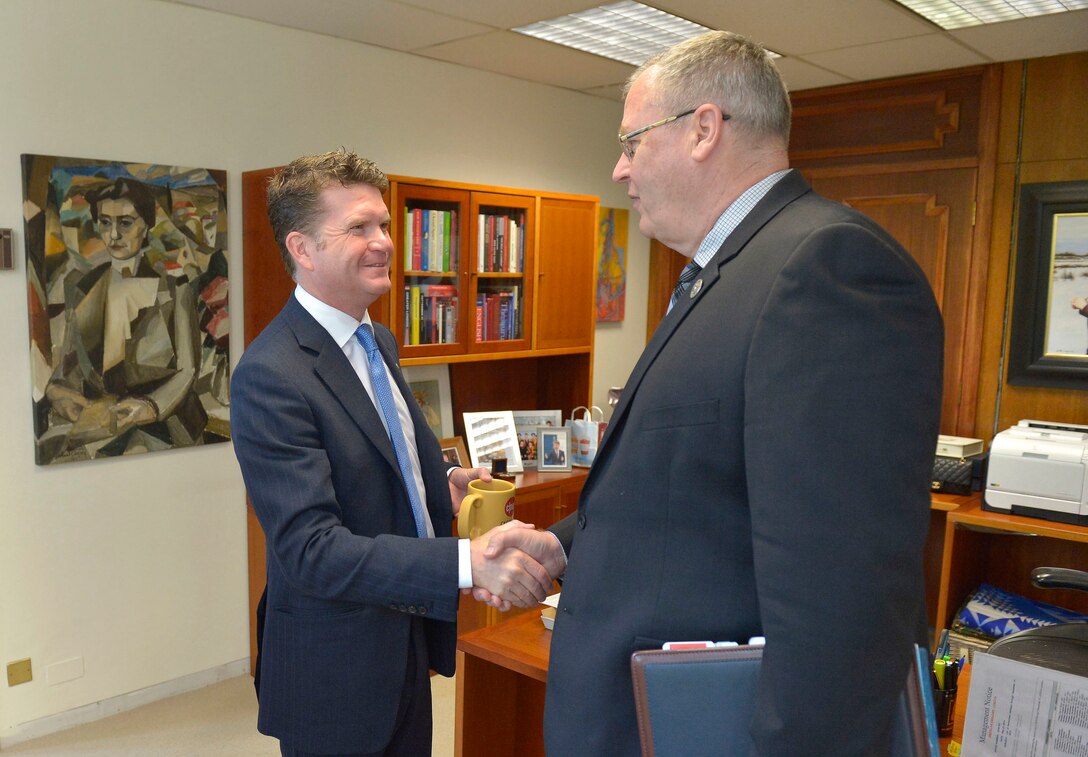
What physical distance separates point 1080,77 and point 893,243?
3.54 meters

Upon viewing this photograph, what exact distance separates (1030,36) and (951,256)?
41.5 inches

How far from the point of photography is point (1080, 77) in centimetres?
374

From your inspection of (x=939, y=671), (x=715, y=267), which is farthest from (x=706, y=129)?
(x=939, y=671)

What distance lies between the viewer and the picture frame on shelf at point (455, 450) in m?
3.80

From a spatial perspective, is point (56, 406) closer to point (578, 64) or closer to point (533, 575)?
point (533, 575)

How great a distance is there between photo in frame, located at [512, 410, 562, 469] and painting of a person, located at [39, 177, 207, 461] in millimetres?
1534

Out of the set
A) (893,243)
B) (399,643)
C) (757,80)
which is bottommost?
(399,643)

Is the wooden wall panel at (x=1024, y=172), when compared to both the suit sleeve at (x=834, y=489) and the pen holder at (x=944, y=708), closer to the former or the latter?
the pen holder at (x=944, y=708)

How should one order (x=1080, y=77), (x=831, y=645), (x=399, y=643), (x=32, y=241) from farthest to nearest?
1. (x=1080, y=77)
2. (x=32, y=241)
3. (x=399, y=643)
4. (x=831, y=645)

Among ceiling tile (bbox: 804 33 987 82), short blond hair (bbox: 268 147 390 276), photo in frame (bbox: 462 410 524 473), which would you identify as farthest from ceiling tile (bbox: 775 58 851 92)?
short blond hair (bbox: 268 147 390 276)

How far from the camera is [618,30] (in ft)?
11.6

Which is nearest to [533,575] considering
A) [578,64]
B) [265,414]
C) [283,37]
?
[265,414]

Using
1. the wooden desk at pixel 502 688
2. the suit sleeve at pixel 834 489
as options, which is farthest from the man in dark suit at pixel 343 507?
the suit sleeve at pixel 834 489

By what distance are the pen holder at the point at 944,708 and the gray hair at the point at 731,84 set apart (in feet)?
3.56
